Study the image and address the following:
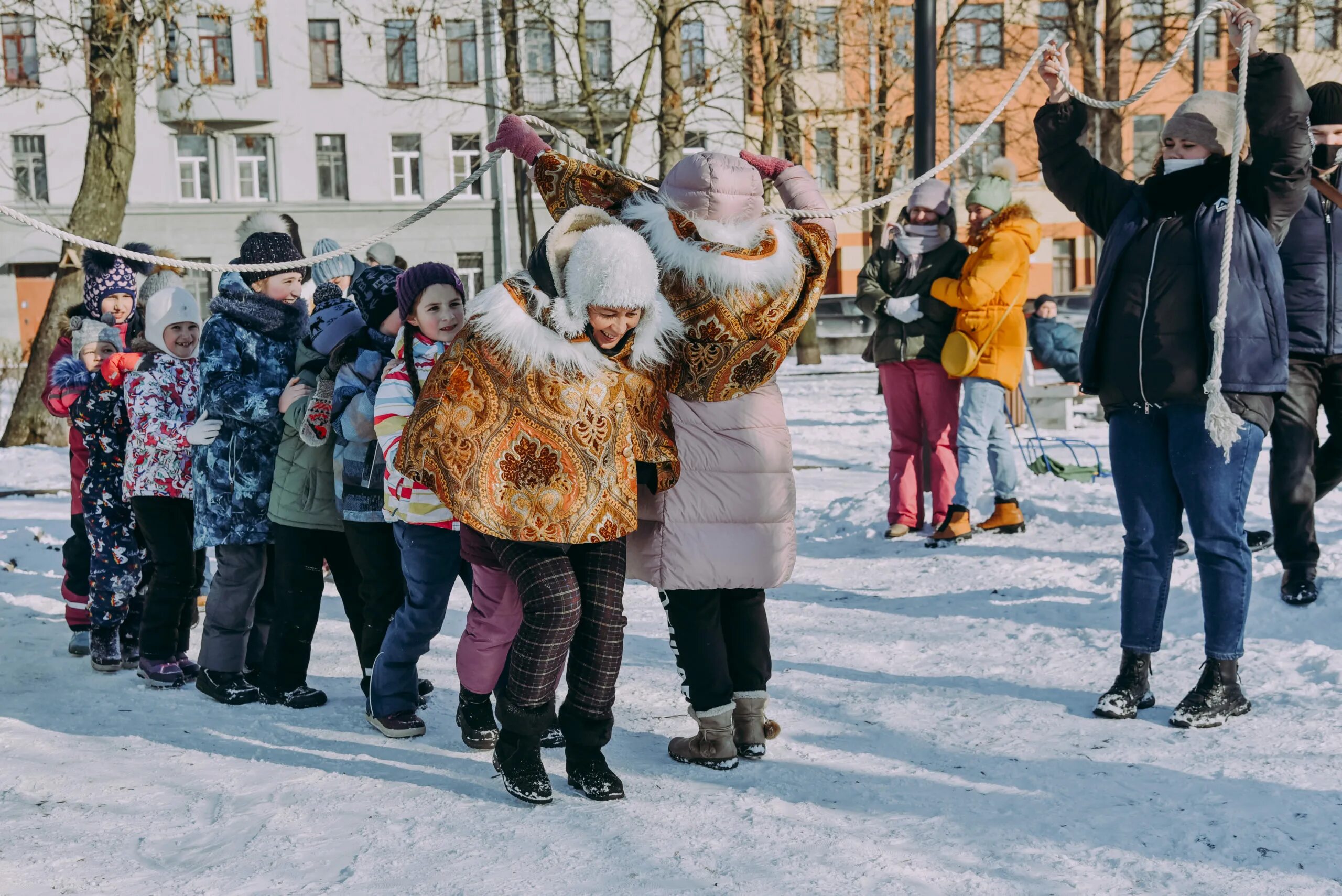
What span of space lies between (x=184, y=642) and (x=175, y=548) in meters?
0.43

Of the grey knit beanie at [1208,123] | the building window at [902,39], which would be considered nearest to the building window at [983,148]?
the building window at [902,39]

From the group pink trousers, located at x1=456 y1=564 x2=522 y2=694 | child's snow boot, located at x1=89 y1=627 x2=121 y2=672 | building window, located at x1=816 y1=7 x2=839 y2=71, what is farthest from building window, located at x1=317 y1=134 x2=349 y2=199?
pink trousers, located at x1=456 y1=564 x2=522 y2=694

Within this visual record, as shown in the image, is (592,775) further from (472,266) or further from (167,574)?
(472,266)

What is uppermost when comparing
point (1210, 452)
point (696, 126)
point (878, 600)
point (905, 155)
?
point (696, 126)

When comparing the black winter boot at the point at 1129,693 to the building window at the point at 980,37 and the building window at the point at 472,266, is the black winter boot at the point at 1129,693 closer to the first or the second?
the building window at the point at 980,37

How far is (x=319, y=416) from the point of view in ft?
14.9

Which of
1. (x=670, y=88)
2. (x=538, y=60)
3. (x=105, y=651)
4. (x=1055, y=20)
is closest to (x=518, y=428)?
(x=105, y=651)

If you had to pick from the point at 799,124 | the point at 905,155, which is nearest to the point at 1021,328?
the point at 799,124

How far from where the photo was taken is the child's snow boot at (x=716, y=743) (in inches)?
157

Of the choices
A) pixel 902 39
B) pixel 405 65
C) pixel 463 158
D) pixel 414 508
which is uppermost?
pixel 405 65

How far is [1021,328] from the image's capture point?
716cm

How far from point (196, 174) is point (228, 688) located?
33.2 m

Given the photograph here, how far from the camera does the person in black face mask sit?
209 inches

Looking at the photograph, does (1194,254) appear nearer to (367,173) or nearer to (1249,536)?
(1249,536)
